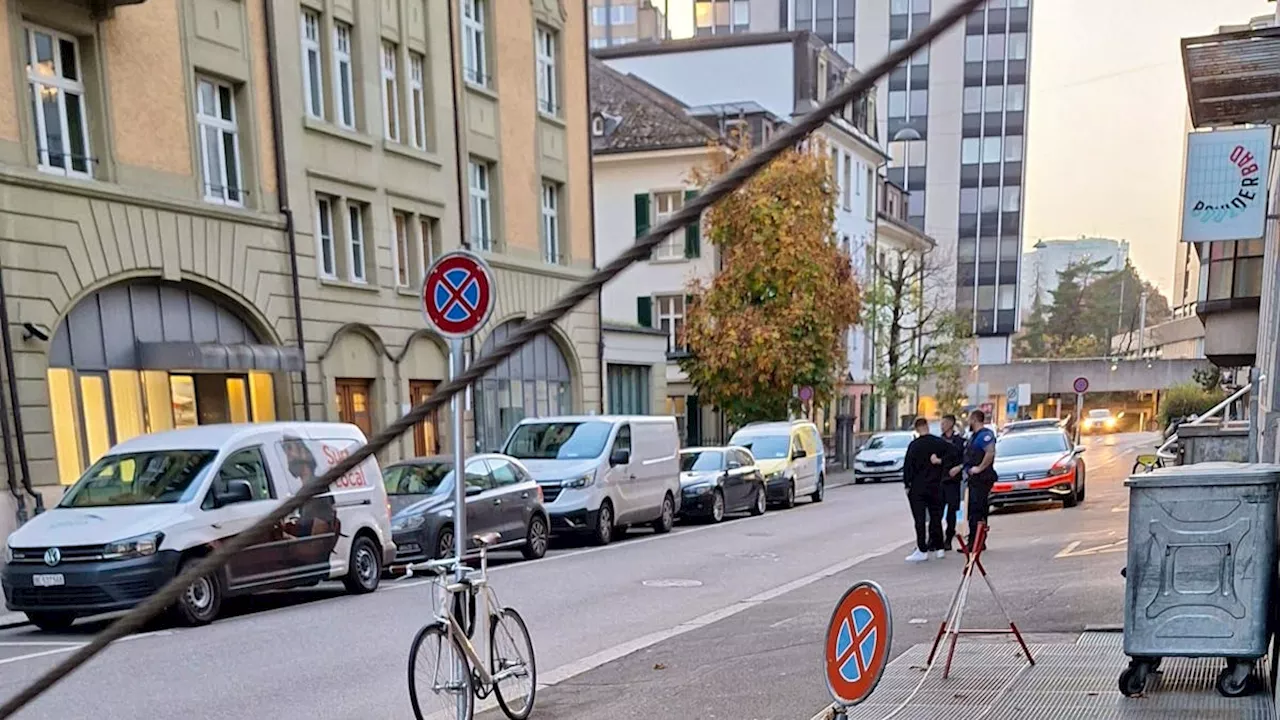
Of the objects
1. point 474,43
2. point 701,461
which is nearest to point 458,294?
point 701,461

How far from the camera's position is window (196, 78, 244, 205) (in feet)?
52.6

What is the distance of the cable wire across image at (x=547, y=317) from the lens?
1.33 m

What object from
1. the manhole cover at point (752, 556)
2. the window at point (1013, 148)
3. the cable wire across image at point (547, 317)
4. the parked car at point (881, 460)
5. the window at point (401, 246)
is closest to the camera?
the cable wire across image at point (547, 317)

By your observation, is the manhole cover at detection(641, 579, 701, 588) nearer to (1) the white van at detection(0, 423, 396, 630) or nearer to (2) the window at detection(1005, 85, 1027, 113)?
(1) the white van at detection(0, 423, 396, 630)

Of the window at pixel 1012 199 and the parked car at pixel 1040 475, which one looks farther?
the window at pixel 1012 199

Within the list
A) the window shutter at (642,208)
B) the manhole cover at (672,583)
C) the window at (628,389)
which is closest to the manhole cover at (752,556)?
the manhole cover at (672,583)

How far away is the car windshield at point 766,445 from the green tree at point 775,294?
4.35 meters

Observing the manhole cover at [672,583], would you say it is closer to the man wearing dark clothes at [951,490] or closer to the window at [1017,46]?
the man wearing dark clothes at [951,490]

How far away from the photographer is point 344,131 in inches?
735

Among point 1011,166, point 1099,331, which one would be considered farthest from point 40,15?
point 1099,331

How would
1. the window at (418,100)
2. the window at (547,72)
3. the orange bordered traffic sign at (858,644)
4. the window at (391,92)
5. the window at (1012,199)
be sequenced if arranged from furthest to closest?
1. the window at (1012,199)
2. the window at (547,72)
3. the window at (418,100)
4. the window at (391,92)
5. the orange bordered traffic sign at (858,644)

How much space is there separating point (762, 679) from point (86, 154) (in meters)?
13.4

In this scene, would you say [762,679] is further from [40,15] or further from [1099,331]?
[1099,331]

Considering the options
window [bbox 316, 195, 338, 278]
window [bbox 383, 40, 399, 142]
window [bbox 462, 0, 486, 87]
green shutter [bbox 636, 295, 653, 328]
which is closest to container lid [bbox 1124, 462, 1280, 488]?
window [bbox 316, 195, 338, 278]
